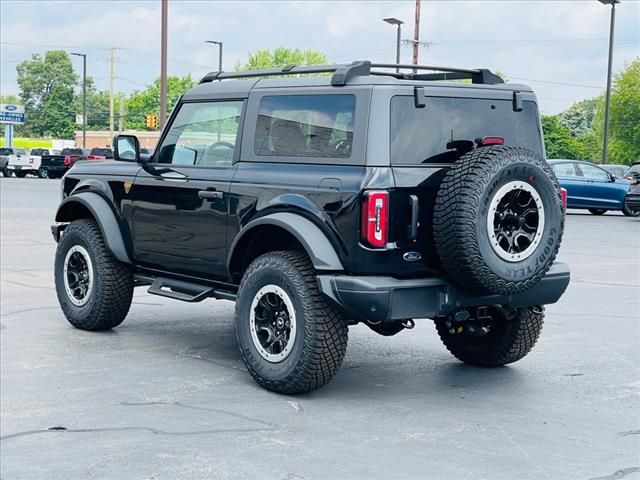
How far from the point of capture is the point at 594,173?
2641 centimetres

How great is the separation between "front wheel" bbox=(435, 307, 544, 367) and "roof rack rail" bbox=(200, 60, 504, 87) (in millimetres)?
1673

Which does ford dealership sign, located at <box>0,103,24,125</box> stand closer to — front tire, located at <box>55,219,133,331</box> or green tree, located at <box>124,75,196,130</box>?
green tree, located at <box>124,75,196,130</box>

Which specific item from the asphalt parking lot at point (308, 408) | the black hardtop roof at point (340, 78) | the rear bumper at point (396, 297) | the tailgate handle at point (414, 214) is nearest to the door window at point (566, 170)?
the asphalt parking lot at point (308, 408)

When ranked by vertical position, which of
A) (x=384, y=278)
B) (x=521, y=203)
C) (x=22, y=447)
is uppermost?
(x=521, y=203)

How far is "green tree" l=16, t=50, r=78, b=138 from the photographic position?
151375 mm

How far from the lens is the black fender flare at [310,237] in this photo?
5961 mm

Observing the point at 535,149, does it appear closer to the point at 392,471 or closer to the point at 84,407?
the point at 392,471

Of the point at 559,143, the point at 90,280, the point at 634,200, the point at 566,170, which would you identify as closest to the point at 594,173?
the point at 566,170

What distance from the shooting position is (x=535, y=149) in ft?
22.4

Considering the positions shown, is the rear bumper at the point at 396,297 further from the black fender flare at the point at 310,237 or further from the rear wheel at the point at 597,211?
the rear wheel at the point at 597,211

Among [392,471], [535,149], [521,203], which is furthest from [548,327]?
[392,471]

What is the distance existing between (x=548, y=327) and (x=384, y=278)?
135 inches

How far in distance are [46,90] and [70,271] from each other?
15514cm

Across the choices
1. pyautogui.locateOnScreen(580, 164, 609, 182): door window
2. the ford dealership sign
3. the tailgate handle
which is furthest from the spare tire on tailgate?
the ford dealership sign
